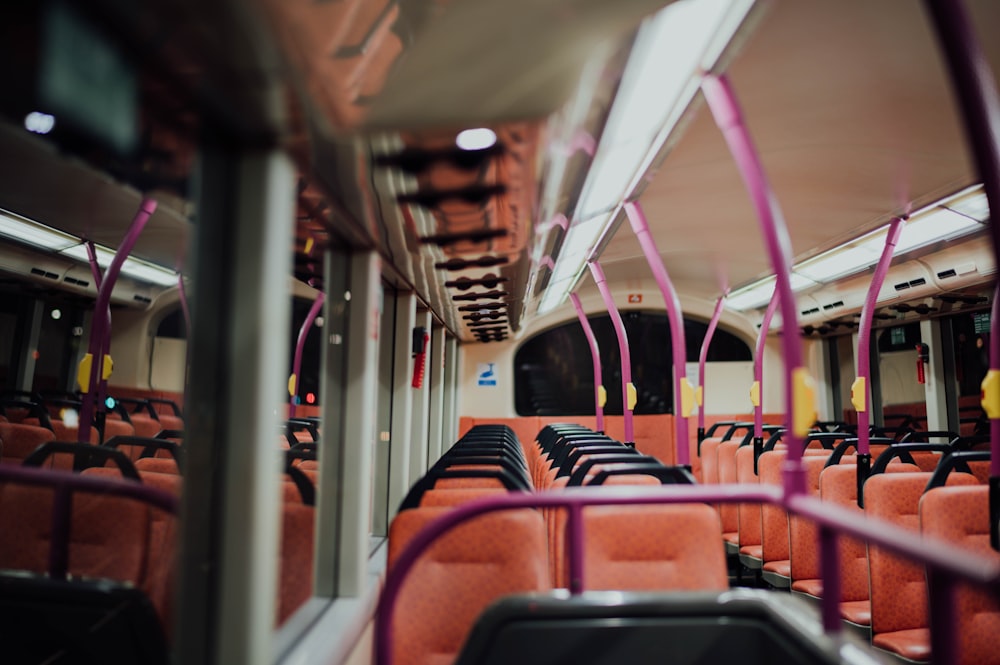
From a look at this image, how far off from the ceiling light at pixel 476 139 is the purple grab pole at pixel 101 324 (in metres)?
2.15

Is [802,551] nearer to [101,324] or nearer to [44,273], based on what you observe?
[101,324]

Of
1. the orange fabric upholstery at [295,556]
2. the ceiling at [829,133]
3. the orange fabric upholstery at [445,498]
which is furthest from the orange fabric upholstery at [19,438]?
the ceiling at [829,133]

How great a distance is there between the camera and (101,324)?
3408mm

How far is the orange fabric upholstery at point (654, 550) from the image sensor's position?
2.00 metres

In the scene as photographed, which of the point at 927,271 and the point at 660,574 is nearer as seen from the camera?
the point at 660,574

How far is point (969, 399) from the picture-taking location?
650cm

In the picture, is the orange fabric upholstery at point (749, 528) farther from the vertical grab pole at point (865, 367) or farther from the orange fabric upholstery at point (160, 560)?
the orange fabric upholstery at point (160, 560)

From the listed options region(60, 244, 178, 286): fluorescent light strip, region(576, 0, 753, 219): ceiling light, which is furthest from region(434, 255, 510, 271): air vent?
region(60, 244, 178, 286): fluorescent light strip

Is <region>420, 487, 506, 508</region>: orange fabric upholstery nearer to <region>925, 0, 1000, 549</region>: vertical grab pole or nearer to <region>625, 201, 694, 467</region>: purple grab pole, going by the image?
<region>625, 201, 694, 467</region>: purple grab pole

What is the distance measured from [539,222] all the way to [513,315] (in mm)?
3302

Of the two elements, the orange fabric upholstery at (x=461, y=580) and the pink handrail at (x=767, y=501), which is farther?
the orange fabric upholstery at (x=461, y=580)

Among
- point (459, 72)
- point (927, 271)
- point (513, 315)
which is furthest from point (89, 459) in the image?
point (927, 271)

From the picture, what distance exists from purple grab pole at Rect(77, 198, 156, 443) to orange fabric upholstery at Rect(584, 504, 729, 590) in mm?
2654

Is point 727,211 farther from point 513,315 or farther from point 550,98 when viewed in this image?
point 550,98
